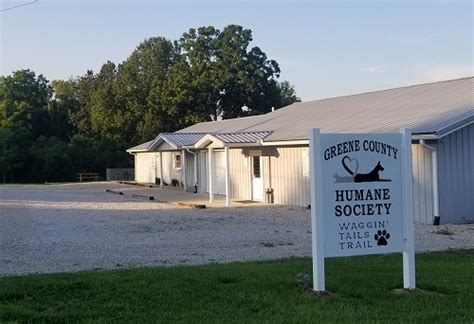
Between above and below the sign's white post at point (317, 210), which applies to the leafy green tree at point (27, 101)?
above

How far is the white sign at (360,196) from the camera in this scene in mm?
8008

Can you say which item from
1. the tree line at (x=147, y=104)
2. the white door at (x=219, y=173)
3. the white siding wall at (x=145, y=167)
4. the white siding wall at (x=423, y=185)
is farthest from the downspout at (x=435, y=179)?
the tree line at (x=147, y=104)

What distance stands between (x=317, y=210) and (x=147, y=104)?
5535 cm

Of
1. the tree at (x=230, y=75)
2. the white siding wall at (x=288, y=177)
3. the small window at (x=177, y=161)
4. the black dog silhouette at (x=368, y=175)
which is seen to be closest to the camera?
the black dog silhouette at (x=368, y=175)

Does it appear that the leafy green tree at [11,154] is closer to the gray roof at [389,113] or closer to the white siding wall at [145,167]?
the white siding wall at [145,167]

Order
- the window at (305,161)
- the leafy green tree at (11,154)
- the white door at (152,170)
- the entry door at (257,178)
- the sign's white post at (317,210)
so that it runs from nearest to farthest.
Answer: the sign's white post at (317,210) → the window at (305,161) → the entry door at (257,178) → the white door at (152,170) → the leafy green tree at (11,154)

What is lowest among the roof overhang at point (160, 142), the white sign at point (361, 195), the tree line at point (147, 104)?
the white sign at point (361, 195)

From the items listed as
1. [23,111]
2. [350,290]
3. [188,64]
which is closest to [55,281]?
[350,290]

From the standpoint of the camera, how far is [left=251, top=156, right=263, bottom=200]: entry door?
26.9m

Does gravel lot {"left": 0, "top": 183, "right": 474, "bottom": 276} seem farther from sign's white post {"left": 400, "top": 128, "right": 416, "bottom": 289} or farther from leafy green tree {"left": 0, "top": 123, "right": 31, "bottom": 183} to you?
leafy green tree {"left": 0, "top": 123, "right": 31, "bottom": 183}

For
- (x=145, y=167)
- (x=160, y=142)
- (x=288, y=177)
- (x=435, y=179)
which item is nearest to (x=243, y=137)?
(x=288, y=177)

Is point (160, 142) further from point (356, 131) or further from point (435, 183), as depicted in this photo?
point (435, 183)

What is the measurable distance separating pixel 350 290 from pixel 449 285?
1.37 meters

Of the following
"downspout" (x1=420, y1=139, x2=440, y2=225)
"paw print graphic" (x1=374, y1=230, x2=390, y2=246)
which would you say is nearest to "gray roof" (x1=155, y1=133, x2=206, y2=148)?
"downspout" (x1=420, y1=139, x2=440, y2=225)
